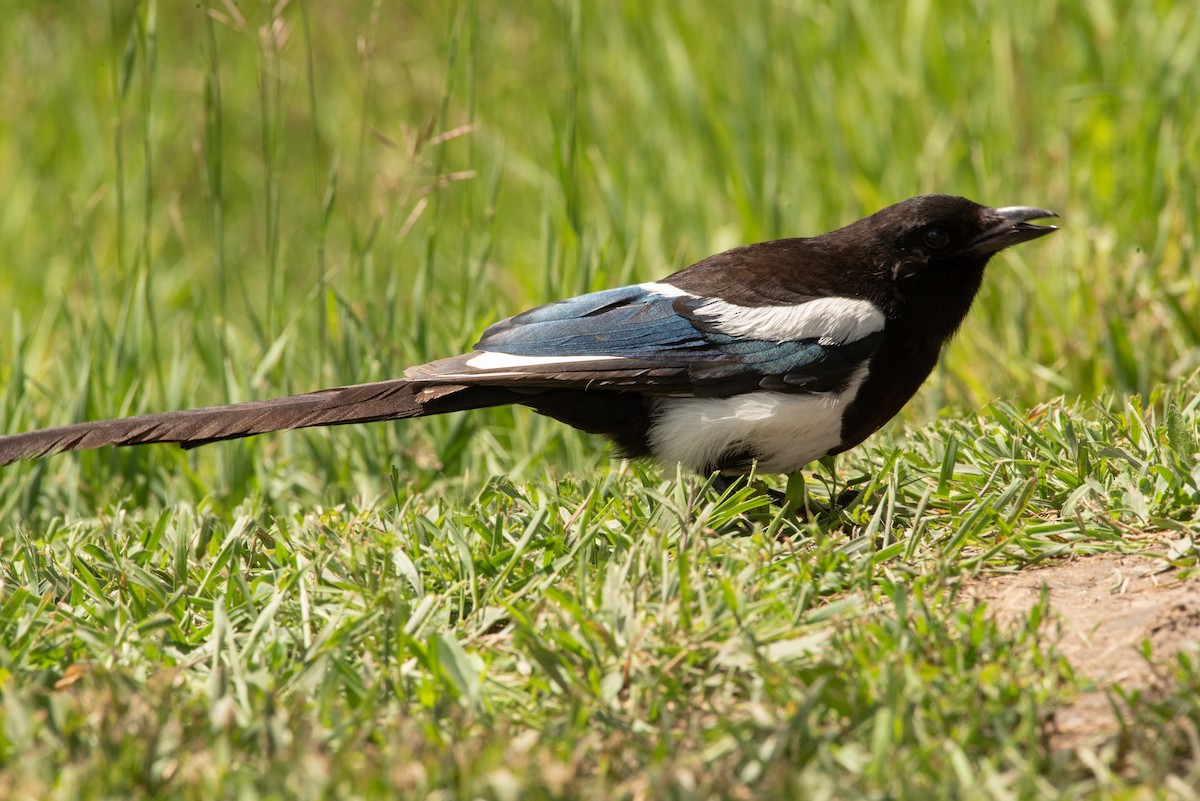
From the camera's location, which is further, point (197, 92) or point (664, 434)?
point (197, 92)

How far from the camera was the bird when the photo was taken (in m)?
3.15

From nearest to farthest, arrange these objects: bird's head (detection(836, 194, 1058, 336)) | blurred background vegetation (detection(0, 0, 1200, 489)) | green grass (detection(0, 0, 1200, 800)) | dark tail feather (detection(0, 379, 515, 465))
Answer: green grass (detection(0, 0, 1200, 800)) < dark tail feather (detection(0, 379, 515, 465)) < bird's head (detection(836, 194, 1058, 336)) < blurred background vegetation (detection(0, 0, 1200, 489))

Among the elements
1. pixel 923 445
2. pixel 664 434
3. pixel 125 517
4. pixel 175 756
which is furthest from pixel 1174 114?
pixel 175 756

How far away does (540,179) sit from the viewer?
5.93 meters

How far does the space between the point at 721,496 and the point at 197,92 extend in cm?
540

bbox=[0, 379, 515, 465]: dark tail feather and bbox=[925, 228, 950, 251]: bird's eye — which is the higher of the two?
bbox=[925, 228, 950, 251]: bird's eye

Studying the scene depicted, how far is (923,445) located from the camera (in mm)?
3395

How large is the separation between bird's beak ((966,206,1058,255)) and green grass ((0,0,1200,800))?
16.5 inches

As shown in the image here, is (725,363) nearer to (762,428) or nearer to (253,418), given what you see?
(762,428)

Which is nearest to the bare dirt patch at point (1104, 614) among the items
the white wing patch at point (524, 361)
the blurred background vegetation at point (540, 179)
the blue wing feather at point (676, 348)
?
the blue wing feather at point (676, 348)

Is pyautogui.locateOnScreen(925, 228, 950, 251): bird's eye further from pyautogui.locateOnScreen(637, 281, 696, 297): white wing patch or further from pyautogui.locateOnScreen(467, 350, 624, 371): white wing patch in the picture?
pyautogui.locateOnScreen(467, 350, 624, 371): white wing patch

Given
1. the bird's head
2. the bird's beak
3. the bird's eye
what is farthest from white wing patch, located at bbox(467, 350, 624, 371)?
the bird's beak

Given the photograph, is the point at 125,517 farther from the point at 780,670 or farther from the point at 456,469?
the point at 780,670

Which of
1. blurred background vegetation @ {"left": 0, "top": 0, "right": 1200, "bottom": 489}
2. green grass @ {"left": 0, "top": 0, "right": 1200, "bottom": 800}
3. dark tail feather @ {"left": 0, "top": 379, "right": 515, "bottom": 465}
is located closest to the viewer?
green grass @ {"left": 0, "top": 0, "right": 1200, "bottom": 800}
